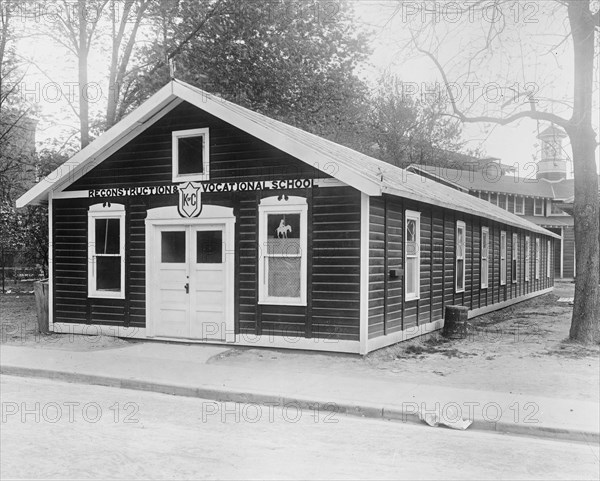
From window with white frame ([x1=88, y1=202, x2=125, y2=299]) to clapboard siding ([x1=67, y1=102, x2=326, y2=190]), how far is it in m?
0.60

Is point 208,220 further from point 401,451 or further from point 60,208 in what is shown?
point 401,451

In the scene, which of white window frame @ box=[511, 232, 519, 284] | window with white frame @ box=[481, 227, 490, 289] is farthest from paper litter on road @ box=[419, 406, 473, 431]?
white window frame @ box=[511, 232, 519, 284]

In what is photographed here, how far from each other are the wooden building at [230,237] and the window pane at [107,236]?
0.11ft

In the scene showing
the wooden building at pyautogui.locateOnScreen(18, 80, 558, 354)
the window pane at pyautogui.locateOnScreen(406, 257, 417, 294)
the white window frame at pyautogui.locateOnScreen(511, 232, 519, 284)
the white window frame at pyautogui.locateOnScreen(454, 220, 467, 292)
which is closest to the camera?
the wooden building at pyautogui.locateOnScreen(18, 80, 558, 354)

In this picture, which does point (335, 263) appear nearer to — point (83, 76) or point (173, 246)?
point (173, 246)

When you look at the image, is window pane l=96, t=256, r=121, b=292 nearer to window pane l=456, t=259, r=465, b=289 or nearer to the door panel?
the door panel

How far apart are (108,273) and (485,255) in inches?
462

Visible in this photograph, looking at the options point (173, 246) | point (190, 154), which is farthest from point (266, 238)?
point (190, 154)

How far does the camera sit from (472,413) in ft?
25.2

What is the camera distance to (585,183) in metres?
13.2

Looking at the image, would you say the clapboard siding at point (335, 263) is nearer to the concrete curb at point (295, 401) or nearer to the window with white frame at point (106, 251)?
the concrete curb at point (295, 401)

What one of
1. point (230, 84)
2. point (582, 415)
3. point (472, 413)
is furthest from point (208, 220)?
point (230, 84)

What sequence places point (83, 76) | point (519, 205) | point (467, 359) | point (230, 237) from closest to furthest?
point (467, 359) < point (230, 237) < point (83, 76) < point (519, 205)

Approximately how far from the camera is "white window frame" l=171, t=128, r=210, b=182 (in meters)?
12.9
